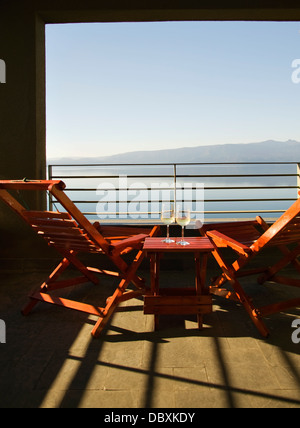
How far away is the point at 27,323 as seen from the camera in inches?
105

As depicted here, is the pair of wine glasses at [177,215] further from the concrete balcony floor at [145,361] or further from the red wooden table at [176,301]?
the concrete balcony floor at [145,361]

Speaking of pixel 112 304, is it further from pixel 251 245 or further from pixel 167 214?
pixel 251 245

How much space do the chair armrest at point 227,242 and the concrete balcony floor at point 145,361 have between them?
1.77 ft

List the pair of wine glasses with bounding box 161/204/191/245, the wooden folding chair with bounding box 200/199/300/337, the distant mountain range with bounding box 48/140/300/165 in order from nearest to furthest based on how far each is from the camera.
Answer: the wooden folding chair with bounding box 200/199/300/337, the pair of wine glasses with bounding box 161/204/191/245, the distant mountain range with bounding box 48/140/300/165

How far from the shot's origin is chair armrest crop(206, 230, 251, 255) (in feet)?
8.31

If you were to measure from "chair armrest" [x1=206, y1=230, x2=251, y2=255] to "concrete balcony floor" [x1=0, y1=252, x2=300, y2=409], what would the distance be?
54 centimetres

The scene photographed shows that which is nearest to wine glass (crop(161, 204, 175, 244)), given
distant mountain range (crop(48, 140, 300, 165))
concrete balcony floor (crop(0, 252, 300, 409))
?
concrete balcony floor (crop(0, 252, 300, 409))

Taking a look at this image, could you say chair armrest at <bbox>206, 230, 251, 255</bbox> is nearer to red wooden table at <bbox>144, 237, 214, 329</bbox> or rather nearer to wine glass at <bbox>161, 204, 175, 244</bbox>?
red wooden table at <bbox>144, 237, 214, 329</bbox>

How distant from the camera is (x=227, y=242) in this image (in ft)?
8.67

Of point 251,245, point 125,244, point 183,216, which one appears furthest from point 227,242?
point 125,244

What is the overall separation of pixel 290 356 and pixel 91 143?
53.9 metres

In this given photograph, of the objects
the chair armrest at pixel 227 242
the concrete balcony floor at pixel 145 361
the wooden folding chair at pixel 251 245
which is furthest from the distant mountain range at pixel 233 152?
the concrete balcony floor at pixel 145 361
